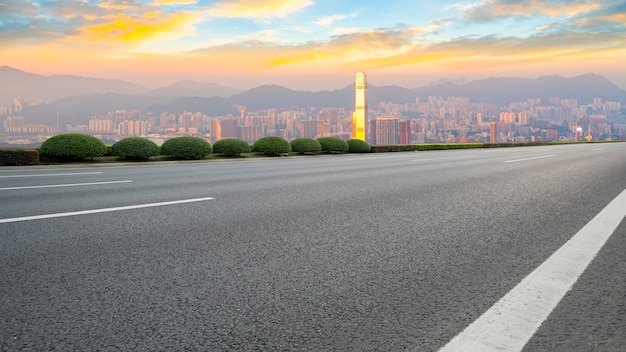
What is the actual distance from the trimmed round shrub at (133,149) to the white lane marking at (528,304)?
56.4ft

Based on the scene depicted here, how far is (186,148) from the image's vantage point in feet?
65.0

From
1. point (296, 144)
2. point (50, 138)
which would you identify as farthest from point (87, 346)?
point (296, 144)

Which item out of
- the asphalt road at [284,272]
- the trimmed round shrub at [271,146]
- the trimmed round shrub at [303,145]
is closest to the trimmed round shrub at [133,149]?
the trimmed round shrub at [271,146]

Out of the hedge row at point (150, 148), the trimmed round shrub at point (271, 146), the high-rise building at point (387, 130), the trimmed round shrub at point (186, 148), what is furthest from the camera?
the high-rise building at point (387, 130)

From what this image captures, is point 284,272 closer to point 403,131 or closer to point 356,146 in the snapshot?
point 356,146

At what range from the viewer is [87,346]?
2.17 meters

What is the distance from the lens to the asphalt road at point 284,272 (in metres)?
2.31

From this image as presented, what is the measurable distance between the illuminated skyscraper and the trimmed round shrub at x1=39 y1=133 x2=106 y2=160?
29289mm

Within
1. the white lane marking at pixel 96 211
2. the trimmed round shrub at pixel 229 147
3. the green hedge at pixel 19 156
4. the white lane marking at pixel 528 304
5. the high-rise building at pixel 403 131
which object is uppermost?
the high-rise building at pixel 403 131

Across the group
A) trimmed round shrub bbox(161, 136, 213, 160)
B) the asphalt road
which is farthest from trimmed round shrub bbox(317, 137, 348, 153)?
the asphalt road

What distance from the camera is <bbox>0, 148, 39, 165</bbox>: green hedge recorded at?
15422mm

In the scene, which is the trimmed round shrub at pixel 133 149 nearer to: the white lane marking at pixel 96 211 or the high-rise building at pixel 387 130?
the white lane marking at pixel 96 211

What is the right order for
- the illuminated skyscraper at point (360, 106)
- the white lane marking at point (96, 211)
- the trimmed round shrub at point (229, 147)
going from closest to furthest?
the white lane marking at point (96, 211) → the trimmed round shrub at point (229, 147) → the illuminated skyscraper at point (360, 106)

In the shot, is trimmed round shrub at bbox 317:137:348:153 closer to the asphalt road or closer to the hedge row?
the hedge row
